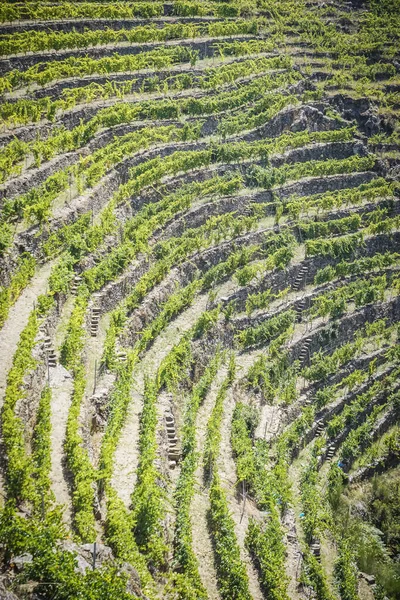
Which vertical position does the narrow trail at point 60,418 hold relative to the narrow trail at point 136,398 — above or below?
above

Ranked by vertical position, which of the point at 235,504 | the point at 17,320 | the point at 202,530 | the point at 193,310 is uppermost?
the point at 17,320

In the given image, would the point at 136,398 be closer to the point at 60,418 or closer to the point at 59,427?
the point at 60,418

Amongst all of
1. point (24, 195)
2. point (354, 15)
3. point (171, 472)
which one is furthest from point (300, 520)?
point (354, 15)

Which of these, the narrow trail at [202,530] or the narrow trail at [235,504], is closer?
the narrow trail at [202,530]

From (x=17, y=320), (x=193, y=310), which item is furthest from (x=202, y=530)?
(x=193, y=310)

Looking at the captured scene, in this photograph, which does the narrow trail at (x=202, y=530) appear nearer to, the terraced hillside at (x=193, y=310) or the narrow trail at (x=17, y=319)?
the terraced hillside at (x=193, y=310)

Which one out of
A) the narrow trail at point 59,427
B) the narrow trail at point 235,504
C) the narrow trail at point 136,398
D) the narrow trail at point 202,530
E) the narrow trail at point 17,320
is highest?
the narrow trail at point 17,320

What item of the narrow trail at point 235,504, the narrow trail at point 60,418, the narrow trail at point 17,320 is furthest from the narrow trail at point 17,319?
the narrow trail at point 235,504
